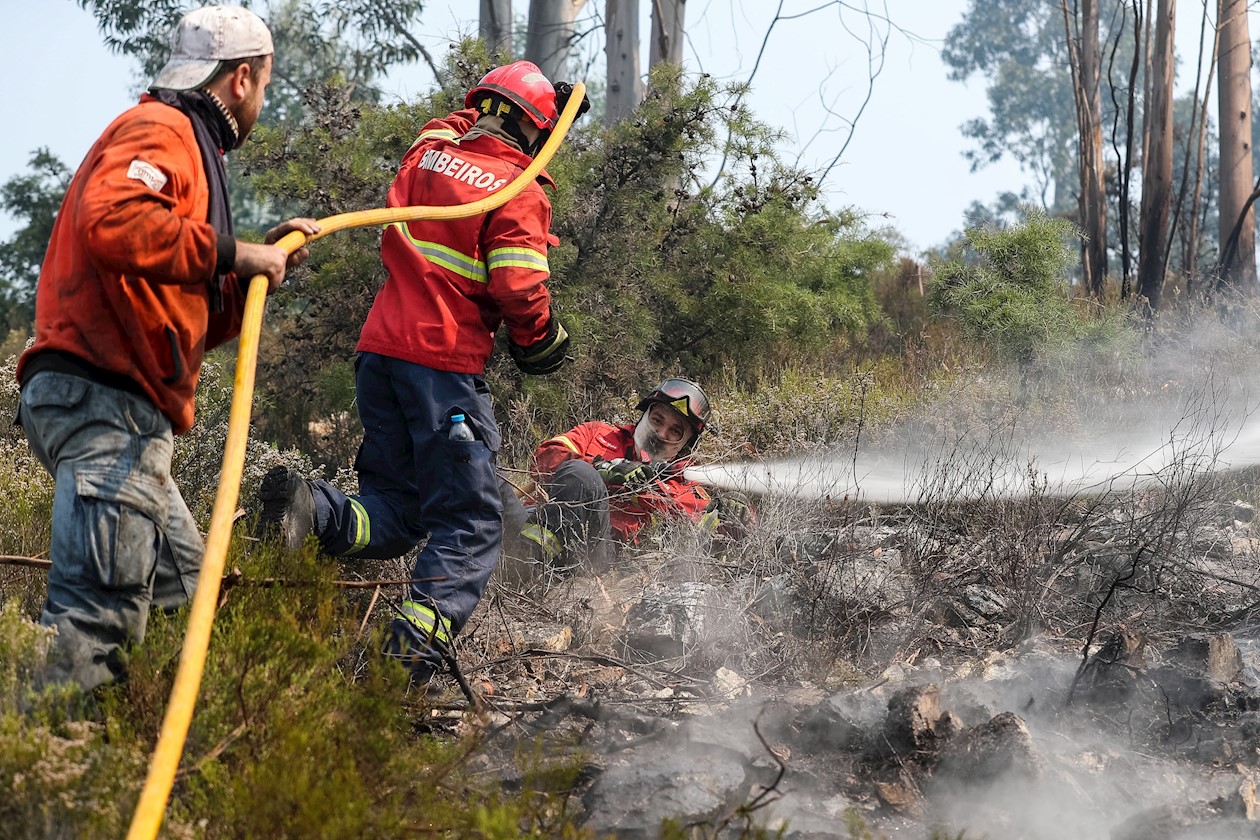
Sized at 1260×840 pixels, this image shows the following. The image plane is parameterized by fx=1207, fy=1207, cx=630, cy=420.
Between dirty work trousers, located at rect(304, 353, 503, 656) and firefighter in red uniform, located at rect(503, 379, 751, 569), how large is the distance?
730 millimetres

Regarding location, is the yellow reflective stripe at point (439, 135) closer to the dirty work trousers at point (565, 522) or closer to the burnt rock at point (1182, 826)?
the dirty work trousers at point (565, 522)

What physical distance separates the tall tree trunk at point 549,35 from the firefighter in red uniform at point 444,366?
6.09 m

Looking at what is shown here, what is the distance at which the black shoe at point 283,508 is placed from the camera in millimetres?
3768

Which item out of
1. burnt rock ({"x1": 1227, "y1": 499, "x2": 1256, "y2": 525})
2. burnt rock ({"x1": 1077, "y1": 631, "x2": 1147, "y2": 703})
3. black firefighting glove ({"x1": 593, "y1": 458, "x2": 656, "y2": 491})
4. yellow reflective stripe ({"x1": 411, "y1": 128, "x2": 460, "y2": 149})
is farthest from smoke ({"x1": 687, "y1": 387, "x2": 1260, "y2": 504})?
yellow reflective stripe ({"x1": 411, "y1": 128, "x2": 460, "y2": 149})

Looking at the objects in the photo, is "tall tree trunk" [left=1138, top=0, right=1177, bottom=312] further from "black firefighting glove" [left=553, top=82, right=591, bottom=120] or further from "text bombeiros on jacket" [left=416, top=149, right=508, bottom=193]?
"text bombeiros on jacket" [left=416, top=149, right=508, bottom=193]

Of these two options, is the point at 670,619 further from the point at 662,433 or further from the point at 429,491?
the point at 662,433

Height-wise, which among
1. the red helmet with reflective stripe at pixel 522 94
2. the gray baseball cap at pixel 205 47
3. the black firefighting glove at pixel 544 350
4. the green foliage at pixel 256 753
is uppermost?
the red helmet with reflective stripe at pixel 522 94

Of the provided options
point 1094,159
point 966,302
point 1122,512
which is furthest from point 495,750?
point 1094,159

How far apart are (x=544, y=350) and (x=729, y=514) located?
1486 mm

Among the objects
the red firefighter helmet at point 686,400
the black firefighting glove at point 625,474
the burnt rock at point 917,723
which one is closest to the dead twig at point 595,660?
the burnt rock at point 917,723

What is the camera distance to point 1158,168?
11.0 m

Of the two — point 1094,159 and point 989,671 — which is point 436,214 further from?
point 1094,159

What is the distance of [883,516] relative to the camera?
5.22m

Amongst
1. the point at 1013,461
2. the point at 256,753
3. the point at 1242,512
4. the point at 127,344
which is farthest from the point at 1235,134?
the point at 256,753
